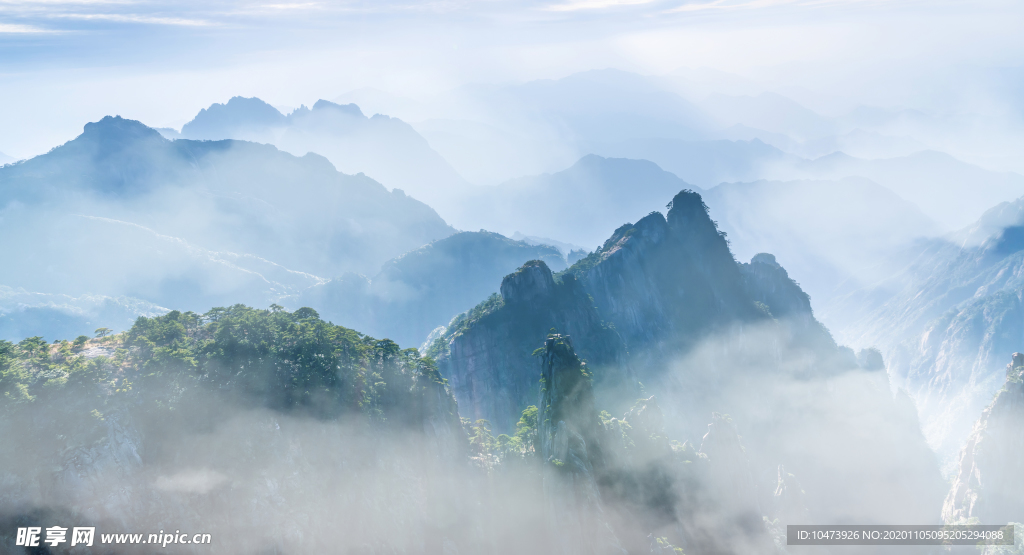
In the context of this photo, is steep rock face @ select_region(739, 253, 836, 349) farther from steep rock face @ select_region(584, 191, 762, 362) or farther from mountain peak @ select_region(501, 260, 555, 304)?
mountain peak @ select_region(501, 260, 555, 304)

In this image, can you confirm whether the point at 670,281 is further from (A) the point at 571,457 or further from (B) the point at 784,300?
(A) the point at 571,457

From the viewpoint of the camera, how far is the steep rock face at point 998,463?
236 ft

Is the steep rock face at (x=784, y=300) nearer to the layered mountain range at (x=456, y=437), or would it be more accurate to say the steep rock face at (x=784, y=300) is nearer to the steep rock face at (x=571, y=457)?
the layered mountain range at (x=456, y=437)

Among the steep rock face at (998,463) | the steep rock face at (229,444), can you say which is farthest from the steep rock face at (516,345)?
the steep rock face at (998,463)

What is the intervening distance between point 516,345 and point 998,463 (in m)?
74.3

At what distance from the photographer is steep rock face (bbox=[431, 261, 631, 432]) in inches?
3519

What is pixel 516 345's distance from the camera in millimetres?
92062

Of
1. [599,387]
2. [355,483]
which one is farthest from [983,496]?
[355,483]

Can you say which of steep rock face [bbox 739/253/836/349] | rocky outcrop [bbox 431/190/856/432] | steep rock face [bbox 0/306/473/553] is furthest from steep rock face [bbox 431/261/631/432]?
steep rock face [bbox 739/253/836/349]

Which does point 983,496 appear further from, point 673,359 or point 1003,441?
point 673,359

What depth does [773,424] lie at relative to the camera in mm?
99688

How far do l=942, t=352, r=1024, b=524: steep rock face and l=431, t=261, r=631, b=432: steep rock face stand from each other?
2083 inches

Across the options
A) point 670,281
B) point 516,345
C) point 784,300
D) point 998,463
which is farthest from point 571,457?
point 784,300

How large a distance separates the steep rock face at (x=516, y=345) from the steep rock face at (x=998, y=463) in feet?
174
